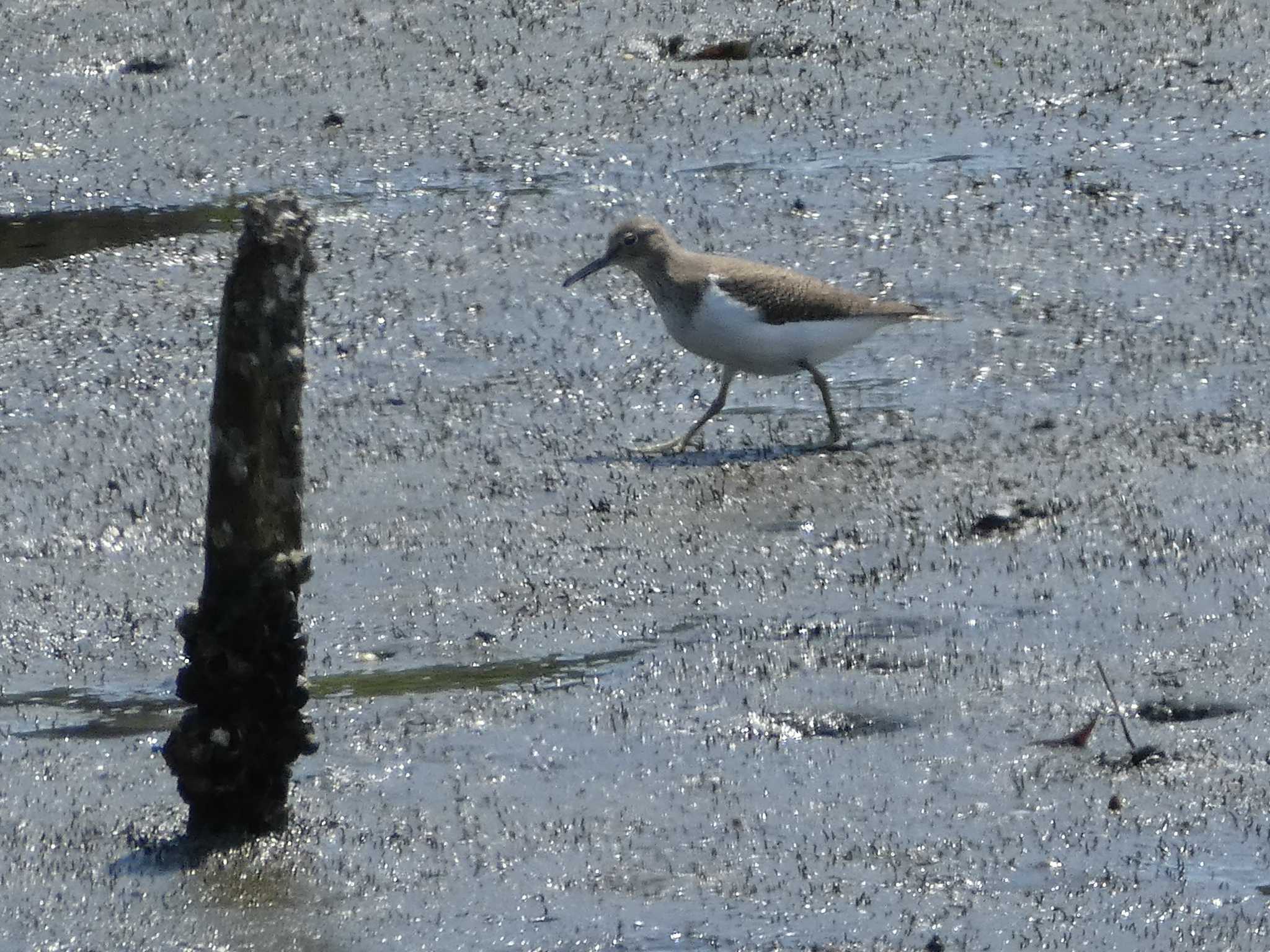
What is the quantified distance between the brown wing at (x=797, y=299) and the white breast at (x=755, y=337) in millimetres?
27

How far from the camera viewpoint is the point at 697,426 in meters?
8.02

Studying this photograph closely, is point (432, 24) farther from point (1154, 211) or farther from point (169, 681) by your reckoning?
point (169, 681)

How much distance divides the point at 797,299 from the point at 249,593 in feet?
12.3

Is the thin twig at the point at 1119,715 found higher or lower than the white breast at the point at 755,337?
higher

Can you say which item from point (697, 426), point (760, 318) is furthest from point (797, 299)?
point (697, 426)

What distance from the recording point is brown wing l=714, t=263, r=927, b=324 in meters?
8.16

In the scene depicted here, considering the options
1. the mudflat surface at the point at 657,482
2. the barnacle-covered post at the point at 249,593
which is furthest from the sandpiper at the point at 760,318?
the barnacle-covered post at the point at 249,593

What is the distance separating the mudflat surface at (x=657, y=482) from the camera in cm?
489

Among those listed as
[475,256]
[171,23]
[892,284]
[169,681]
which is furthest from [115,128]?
[169,681]

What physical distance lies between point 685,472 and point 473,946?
130 inches

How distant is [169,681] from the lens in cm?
602

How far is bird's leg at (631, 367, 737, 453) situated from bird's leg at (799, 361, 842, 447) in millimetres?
284

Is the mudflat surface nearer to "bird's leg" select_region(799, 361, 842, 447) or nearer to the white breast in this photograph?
"bird's leg" select_region(799, 361, 842, 447)

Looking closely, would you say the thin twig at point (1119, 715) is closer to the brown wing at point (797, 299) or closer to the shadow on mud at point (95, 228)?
the brown wing at point (797, 299)
